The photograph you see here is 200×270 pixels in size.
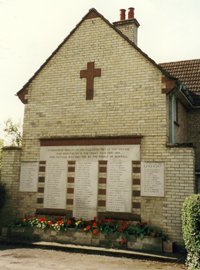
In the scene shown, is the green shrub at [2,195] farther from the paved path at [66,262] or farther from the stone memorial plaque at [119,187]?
the stone memorial plaque at [119,187]

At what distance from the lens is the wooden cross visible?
1137cm

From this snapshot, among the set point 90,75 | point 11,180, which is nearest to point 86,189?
point 11,180

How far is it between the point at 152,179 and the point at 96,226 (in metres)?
2.23

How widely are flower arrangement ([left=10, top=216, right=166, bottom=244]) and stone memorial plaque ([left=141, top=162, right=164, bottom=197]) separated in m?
0.99

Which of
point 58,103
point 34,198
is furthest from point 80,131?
point 34,198

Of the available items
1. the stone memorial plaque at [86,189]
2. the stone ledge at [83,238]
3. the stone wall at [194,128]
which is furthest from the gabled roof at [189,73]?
the stone ledge at [83,238]

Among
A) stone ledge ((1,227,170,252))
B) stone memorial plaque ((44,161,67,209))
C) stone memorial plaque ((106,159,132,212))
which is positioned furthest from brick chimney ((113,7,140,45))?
stone ledge ((1,227,170,252))

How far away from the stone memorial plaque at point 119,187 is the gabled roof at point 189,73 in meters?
5.31

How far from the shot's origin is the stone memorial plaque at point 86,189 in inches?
409

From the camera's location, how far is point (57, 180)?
36.2ft

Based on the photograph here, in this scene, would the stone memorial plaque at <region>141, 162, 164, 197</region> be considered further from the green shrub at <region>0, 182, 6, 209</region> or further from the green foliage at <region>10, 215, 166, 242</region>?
the green shrub at <region>0, 182, 6, 209</region>

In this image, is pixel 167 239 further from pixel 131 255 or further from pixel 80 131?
pixel 80 131

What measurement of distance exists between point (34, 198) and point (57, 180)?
112cm

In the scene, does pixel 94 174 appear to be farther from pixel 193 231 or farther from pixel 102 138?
pixel 193 231
